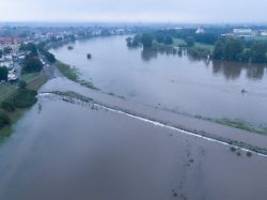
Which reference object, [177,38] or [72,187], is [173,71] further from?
[177,38]

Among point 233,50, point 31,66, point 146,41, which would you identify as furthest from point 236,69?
point 146,41

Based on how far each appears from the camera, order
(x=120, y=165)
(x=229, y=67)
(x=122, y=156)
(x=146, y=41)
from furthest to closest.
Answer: (x=146, y=41) → (x=229, y=67) → (x=122, y=156) → (x=120, y=165)

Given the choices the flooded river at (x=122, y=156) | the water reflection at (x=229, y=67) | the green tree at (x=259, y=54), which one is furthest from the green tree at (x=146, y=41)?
the flooded river at (x=122, y=156)

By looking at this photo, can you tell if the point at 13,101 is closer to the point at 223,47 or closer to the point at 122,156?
the point at 122,156

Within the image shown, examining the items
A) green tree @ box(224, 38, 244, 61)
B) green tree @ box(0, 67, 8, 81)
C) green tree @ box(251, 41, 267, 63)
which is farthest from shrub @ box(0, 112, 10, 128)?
green tree @ box(251, 41, 267, 63)

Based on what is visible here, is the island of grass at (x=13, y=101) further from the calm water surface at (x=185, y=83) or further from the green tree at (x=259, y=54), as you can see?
the green tree at (x=259, y=54)

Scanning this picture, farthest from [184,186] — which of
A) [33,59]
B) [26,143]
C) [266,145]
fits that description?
[33,59]
